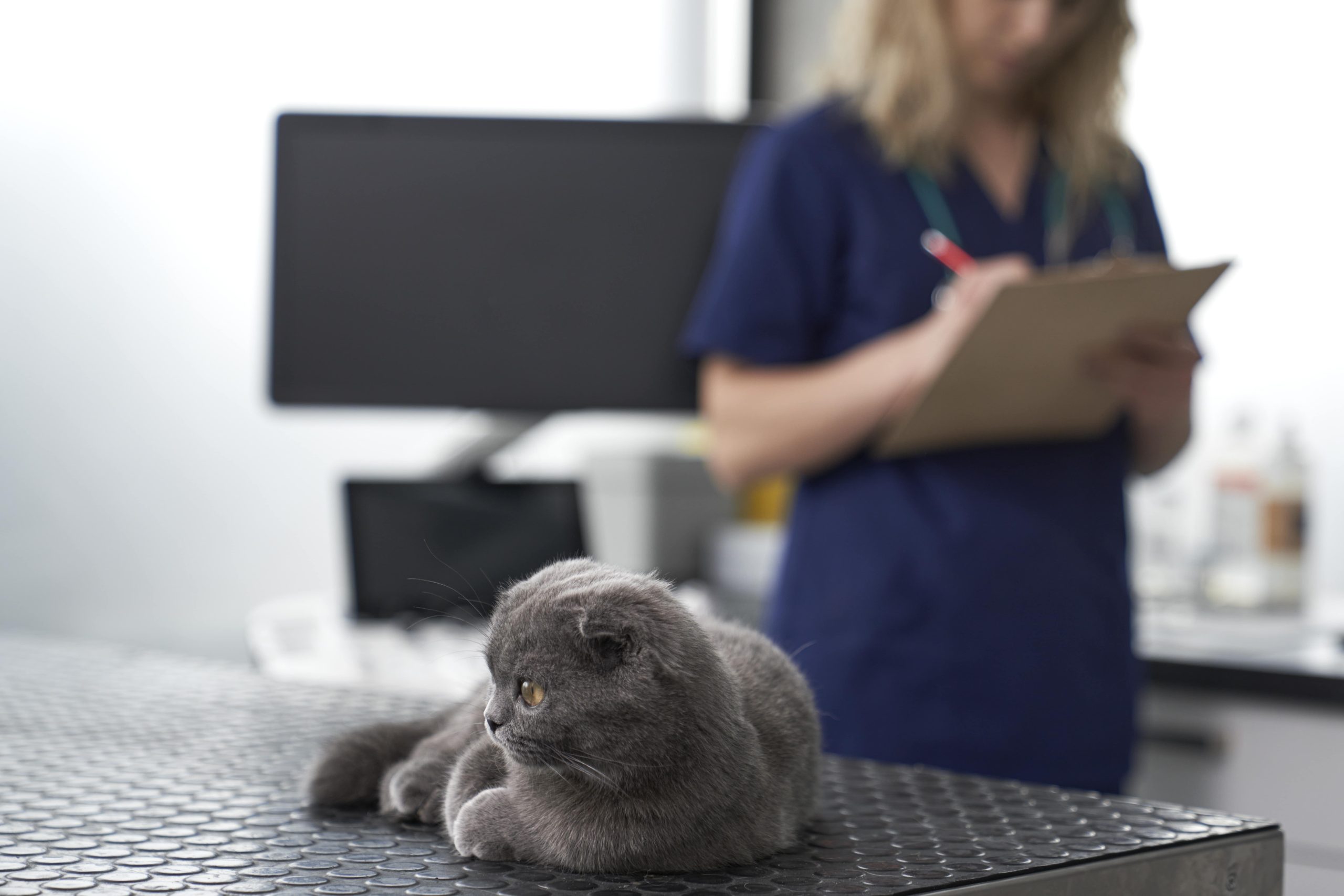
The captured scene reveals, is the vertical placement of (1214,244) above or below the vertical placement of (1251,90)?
below

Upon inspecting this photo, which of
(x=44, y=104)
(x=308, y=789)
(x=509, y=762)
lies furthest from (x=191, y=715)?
(x=44, y=104)

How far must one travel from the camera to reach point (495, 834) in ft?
1.62

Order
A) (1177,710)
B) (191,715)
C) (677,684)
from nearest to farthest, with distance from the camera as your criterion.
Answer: (677,684)
(191,715)
(1177,710)

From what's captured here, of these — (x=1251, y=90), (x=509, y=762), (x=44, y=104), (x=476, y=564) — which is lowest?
(x=476, y=564)

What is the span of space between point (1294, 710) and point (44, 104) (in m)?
1.70

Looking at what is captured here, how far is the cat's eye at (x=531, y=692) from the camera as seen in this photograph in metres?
0.48

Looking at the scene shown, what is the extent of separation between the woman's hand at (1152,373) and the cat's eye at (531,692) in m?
0.79

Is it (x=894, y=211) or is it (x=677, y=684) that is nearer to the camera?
(x=677, y=684)

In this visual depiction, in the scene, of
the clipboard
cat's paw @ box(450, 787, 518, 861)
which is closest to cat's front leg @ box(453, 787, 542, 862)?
cat's paw @ box(450, 787, 518, 861)

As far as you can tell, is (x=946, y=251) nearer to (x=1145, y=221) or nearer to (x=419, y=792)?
(x=1145, y=221)

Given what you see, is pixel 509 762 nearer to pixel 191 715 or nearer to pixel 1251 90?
pixel 191 715

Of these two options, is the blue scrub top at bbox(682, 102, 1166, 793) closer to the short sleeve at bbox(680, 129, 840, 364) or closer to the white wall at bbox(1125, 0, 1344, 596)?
the short sleeve at bbox(680, 129, 840, 364)

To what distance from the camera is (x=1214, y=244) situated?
2166 mm

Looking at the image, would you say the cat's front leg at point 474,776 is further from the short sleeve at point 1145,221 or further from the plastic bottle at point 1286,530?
the plastic bottle at point 1286,530
